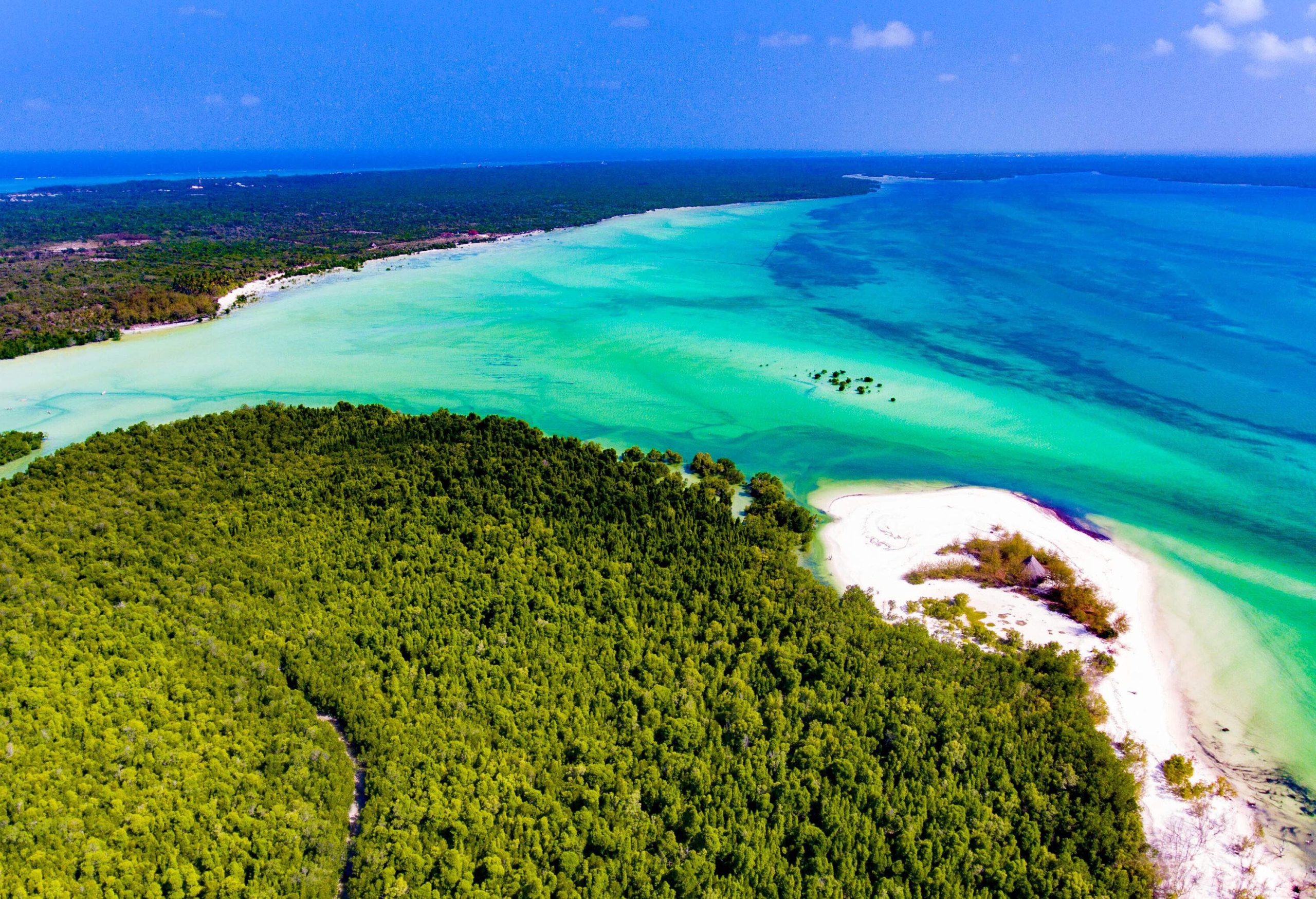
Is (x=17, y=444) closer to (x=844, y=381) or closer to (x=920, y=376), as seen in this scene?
(x=844, y=381)

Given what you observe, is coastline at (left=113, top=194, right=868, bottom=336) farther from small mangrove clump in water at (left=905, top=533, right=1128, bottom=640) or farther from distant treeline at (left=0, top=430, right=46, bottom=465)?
small mangrove clump in water at (left=905, top=533, right=1128, bottom=640)

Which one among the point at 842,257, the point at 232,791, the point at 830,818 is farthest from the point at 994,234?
the point at 232,791

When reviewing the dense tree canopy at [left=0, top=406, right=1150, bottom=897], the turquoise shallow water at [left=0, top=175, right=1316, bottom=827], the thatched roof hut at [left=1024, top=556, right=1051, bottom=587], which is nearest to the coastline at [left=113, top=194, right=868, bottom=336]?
the turquoise shallow water at [left=0, top=175, right=1316, bottom=827]

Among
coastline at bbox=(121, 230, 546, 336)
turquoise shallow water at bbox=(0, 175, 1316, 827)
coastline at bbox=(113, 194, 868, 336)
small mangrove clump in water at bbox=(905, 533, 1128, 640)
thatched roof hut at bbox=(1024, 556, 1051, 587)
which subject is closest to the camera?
small mangrove clump in water at bbox=(905, 533, 1128, 640)

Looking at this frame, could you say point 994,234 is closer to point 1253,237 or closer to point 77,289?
point 1253,237

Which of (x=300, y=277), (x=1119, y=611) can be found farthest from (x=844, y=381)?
(x=300, y=277)

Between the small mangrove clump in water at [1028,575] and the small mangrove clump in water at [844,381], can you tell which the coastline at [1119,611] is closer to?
the small mangrove clump in water at [1028,575]

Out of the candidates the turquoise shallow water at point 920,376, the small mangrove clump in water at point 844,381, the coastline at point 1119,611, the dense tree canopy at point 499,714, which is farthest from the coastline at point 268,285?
the coastline at point 1119,611
